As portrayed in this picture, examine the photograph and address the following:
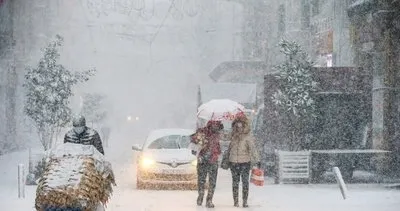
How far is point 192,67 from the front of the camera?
8244 centimetres

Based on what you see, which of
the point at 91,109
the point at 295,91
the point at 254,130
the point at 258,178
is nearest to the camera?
the point at 258,178

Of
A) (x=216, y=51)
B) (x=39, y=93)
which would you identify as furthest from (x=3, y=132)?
(x=216, y=51)

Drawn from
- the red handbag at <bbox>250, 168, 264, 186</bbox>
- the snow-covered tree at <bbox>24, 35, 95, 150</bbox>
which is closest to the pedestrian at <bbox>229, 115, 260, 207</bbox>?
the red handbag at <bbox>250, 168, 264, 186</bbox>

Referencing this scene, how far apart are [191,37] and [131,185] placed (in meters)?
65.3

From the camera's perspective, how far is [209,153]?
12.3 m

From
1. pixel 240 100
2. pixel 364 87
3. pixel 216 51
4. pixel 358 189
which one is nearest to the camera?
pixel 358 189

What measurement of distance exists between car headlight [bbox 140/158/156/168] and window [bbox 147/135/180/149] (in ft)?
2.94

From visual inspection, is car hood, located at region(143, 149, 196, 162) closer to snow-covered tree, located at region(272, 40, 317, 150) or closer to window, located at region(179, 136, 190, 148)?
window, located at region(179, 136, 190, 148)

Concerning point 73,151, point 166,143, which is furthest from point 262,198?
point 73,151

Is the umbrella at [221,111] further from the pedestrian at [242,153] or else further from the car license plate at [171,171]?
the car license plate at [171,171]

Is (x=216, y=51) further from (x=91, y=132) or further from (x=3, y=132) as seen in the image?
(x=91, y=132)

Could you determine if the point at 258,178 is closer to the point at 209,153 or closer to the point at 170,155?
the point at 170,155

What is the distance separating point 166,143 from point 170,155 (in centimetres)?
118

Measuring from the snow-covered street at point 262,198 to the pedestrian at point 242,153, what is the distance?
0.53 metres
